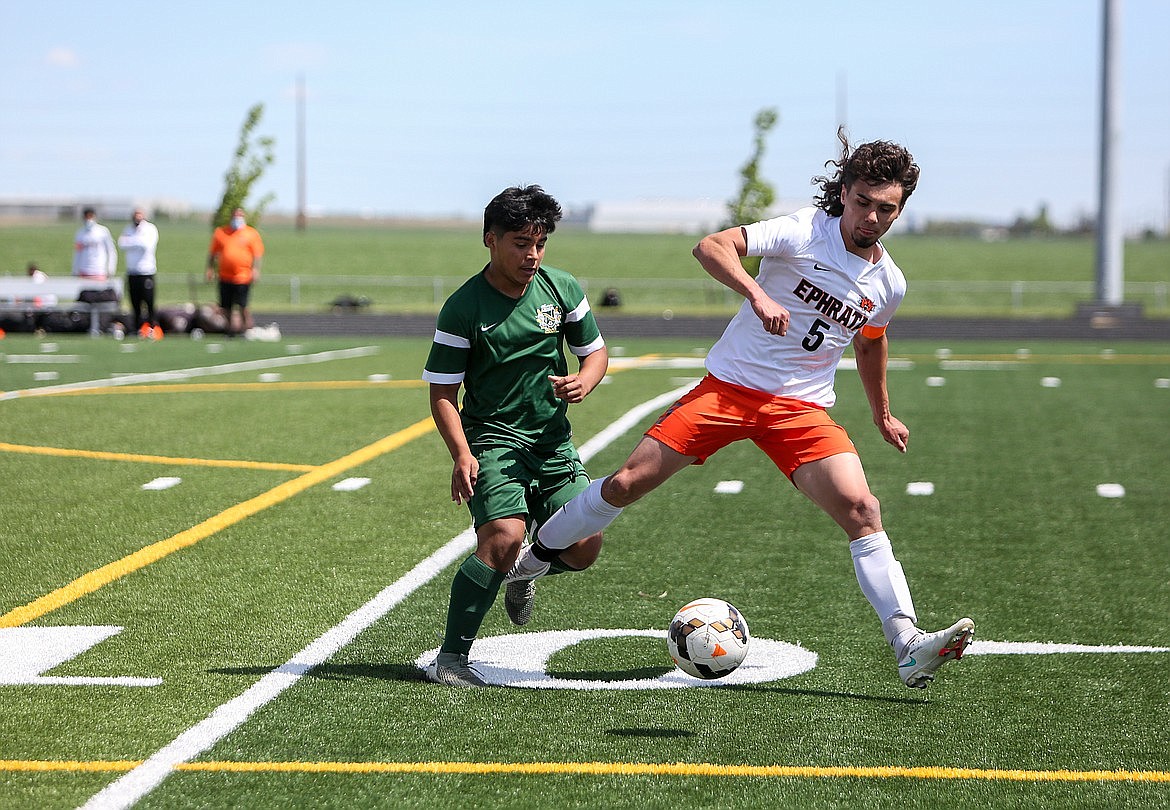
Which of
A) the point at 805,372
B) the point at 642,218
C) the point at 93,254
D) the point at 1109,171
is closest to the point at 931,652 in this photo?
the point at 805,372

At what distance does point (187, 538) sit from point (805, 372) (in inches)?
145

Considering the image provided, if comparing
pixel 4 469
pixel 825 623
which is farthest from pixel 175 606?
pixel 4 469

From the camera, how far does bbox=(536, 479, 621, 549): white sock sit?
17.1ft

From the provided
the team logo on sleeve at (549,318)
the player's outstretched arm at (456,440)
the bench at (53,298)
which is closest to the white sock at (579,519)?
the player's outstretched arm at (456,440)

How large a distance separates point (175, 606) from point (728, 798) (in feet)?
10.0

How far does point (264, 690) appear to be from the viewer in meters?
4.89

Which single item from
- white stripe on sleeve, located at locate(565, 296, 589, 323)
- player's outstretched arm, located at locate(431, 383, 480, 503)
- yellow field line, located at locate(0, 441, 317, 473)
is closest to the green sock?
player's outstretched arm, located at locate(431, 383, 480, 503)

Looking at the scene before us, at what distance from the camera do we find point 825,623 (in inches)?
239

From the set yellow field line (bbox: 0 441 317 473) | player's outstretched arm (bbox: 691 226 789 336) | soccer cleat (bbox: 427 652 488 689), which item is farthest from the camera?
yellow field line (bbox: 0 441 317 473)

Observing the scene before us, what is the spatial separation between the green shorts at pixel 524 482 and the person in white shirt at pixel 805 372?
0.11 metres

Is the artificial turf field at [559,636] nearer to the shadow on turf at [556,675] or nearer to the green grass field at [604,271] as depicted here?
the shadow on turf at [556,675]

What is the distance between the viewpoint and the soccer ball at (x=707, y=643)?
5.07 m

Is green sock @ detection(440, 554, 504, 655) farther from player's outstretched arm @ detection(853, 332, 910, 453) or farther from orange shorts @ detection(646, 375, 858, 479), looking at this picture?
player's outstretched arm @ detection(853, 332, 910, 453)

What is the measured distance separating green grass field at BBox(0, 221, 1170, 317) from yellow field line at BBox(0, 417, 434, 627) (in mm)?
25445
